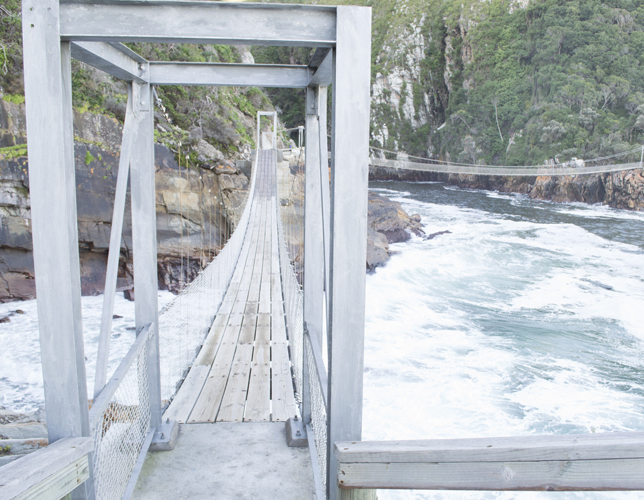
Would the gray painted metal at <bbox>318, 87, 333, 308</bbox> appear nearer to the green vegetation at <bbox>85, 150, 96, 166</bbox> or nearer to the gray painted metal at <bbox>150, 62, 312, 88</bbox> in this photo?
the gray painted metal at <bbox>150, 62, 312, 88</bbox>

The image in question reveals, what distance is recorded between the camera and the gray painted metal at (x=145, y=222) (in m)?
1.47

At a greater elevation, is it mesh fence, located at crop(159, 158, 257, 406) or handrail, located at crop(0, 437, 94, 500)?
handrail, located at crop(0, 437, 94, 500)

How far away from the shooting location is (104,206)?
21.6 feet

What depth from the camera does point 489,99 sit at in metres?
29.0

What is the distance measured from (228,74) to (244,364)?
4.83 ft

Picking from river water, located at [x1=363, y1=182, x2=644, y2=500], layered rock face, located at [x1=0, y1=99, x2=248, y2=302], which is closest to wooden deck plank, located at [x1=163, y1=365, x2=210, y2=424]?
river water, located at [x1=363, y1=182, x2=644, y2=500]

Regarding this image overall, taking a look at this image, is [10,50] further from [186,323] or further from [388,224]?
[388,224]

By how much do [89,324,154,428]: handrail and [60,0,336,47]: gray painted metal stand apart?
2.36 feet

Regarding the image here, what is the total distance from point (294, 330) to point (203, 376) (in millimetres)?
516

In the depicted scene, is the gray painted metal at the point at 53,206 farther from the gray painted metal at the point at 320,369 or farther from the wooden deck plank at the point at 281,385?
the wooden deck plank at the point at 281,385

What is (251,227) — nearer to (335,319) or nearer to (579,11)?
(335,319)

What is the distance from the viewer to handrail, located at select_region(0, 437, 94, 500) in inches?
25.1

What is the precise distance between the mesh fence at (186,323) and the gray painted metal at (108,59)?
1019 mm

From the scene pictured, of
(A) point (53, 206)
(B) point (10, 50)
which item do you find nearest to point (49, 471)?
(A) point (53, 206)
